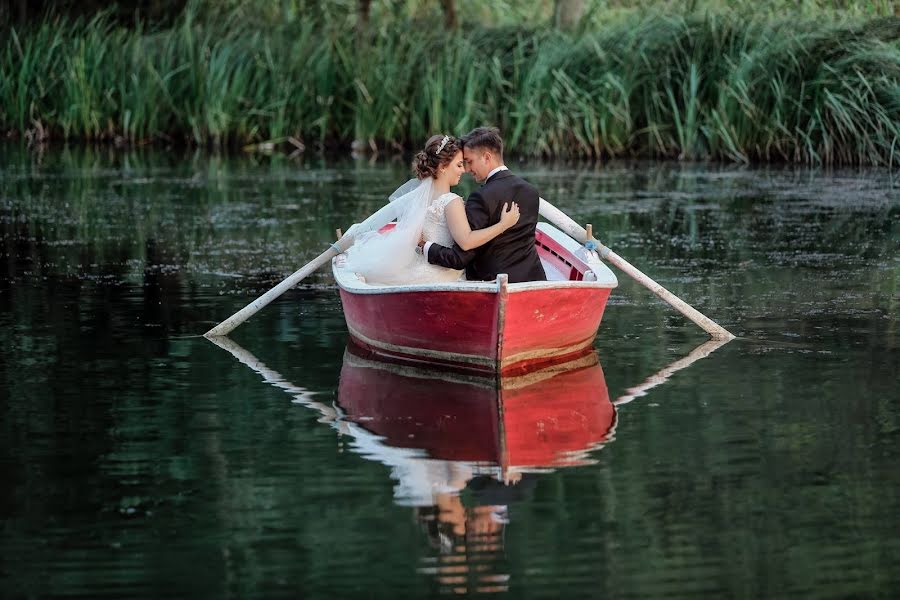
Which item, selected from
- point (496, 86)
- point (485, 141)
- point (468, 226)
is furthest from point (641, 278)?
point (496, 86)

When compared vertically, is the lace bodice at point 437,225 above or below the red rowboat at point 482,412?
above

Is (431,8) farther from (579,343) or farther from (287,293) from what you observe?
(579,343)

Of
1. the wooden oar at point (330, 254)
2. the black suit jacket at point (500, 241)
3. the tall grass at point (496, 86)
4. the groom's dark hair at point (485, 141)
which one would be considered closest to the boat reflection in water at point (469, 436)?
the black suit jacket at point (500, 241)

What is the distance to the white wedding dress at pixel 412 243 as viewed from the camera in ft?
25.8

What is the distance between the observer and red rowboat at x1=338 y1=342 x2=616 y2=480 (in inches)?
238

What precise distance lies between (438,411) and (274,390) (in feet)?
2.78

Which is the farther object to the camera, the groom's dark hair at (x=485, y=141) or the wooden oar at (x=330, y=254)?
the wooden oar at (x=330, y=254)

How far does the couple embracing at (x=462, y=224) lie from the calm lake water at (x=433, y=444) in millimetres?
557

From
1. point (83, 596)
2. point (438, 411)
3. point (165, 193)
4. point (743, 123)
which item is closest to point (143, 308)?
point (438, 411)

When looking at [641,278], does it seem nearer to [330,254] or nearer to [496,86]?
[330,254]

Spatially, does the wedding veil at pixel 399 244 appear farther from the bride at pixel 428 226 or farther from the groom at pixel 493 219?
the groom at pixel 493 219

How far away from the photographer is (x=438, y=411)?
6789 mm

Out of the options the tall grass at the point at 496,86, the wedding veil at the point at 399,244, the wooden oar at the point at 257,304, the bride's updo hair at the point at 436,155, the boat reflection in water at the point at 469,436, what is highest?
the tall grass at the point at 496,86

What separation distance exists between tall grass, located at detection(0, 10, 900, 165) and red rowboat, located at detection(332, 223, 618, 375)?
10.2m
